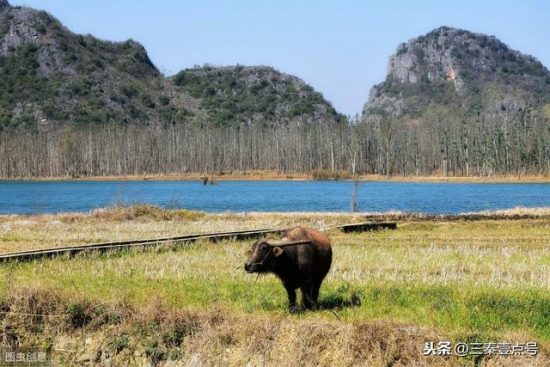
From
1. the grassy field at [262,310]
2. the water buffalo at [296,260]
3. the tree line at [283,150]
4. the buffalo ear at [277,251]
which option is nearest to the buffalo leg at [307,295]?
the water buffalo at [296,260]

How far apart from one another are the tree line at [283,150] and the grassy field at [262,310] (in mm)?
113297

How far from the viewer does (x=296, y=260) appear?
41.5 ft

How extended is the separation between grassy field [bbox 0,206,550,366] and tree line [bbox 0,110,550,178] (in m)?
113

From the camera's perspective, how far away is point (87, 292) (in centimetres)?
1507

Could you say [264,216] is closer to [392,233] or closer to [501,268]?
[392,233]

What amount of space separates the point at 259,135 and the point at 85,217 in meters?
119

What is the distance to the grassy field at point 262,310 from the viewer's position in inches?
458

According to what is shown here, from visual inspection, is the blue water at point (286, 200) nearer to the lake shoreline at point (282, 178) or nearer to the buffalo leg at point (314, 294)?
the lake shoreline at point (282, 178)

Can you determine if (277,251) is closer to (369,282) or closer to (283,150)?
(369,282)

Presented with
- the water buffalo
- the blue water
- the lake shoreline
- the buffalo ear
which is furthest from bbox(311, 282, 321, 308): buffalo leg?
the lake shoreline

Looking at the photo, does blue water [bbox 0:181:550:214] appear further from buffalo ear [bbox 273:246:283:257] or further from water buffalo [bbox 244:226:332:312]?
buffalo ear [bbox 273:246:283:257]

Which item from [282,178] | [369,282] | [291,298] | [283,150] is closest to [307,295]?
[291,298]

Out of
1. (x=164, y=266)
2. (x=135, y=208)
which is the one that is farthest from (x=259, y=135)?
(x=164, y=266)

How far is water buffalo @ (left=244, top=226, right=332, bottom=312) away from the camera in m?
12.0
